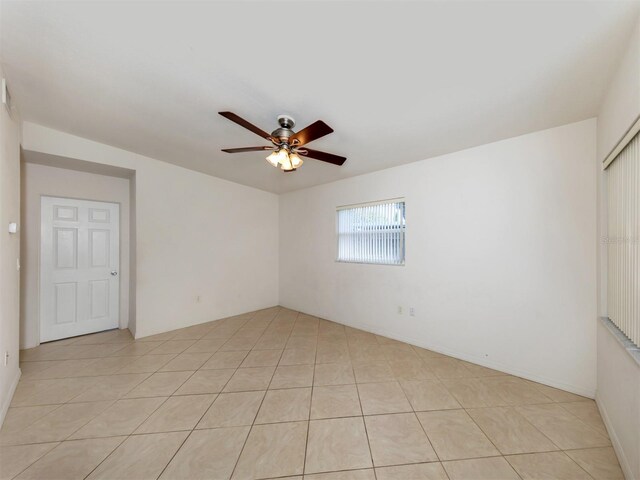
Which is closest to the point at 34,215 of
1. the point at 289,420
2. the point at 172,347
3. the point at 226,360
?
the point at 172,347

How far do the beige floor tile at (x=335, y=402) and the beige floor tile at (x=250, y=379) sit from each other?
52 centimetres

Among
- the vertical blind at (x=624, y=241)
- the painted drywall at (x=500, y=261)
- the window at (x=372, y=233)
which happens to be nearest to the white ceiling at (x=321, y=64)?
the painted drywall at (x=500, y=261)

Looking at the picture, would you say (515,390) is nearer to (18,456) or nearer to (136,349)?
(18,456)

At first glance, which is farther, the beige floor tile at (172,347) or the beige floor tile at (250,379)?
the beige floor tile at (172,347)

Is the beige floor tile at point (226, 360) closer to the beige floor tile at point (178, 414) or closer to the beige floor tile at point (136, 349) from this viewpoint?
the beige floor tile at point (178, 414)

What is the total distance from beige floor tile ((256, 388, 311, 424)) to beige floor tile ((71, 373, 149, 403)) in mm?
1281

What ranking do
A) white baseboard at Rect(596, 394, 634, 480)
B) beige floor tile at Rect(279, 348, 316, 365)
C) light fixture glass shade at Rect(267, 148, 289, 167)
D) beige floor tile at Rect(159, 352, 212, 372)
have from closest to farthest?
white baseboard at Rect(596, 394, 634, 480) < light fixture glass shade at Rect(267, 148, 289, 167) < beige floor tile at Rect(159, 352, 212, 372) < beige floor tile at Rect(279, 348, 316, 365)

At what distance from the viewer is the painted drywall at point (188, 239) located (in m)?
3.22

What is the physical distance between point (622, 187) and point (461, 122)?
1.18 m

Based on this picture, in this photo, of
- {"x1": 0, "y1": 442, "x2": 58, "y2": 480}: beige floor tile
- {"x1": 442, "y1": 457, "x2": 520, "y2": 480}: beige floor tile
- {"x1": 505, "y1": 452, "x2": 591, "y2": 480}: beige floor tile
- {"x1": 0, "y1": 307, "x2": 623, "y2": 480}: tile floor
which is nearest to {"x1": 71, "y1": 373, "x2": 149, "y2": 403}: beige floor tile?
{"x1": 0, "y1": 307, "x2": 623, "y2": 480}: tile floor

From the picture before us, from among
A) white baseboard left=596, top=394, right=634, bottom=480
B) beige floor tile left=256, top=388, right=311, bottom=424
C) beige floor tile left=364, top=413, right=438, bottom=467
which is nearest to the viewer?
white baseboard left=596, top=394, right=634, bottom=480

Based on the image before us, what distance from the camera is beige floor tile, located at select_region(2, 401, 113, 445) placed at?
1.57m

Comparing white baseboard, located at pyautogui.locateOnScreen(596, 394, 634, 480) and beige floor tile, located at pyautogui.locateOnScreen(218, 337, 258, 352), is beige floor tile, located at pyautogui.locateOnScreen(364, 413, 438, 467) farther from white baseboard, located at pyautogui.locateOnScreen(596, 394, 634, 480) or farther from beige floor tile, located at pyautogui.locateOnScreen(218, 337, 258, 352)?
beige floor tile, located at pyautogui.locateOnScreen(218, 337, 258, 352)

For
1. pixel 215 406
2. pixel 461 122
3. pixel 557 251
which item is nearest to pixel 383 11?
pixel 461 122
